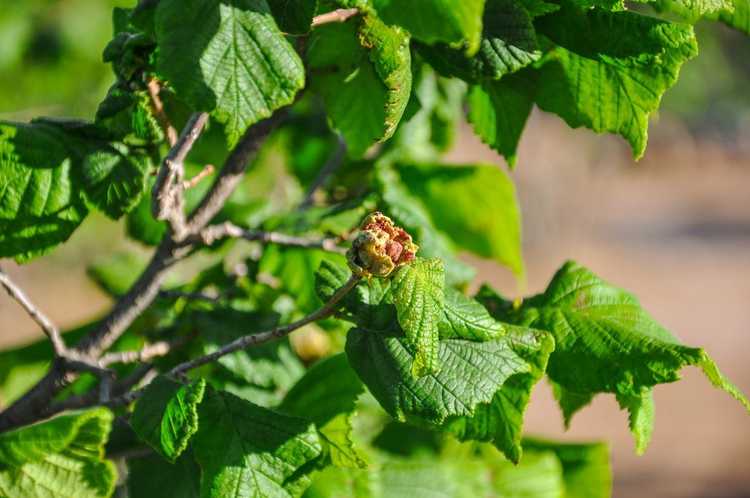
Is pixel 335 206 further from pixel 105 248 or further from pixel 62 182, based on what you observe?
pixel 105 248

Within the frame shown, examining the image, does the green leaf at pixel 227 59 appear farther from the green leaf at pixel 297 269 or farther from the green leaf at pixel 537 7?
the green leaf at pixel 297 269

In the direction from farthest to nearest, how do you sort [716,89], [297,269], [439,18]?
[716,89] → [297,269] → [439,18]

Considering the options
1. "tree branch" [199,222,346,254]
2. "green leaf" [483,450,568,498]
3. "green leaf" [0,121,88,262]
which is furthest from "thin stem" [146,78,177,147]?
"green leaf" [483,450,568,498]

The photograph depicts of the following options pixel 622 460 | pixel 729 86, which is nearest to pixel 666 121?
pixel 729 86

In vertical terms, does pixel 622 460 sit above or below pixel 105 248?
below

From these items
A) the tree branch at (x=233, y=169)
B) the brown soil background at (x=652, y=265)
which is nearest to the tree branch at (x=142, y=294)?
the tree branch at (x=233, y=169)

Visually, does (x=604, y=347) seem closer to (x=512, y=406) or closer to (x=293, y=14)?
(x=512, y=406)

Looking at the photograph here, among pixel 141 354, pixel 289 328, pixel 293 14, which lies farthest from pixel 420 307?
pixel 141 354
